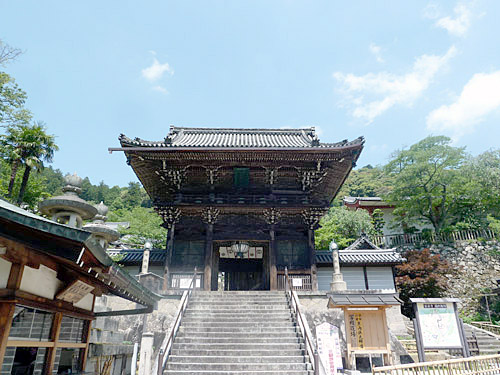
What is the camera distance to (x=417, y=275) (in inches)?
782

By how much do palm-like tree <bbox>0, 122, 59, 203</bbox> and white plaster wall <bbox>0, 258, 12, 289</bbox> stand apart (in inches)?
857

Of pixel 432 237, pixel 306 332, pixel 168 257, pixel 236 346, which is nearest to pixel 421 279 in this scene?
pixel 432 237

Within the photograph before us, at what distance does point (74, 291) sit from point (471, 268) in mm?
26866

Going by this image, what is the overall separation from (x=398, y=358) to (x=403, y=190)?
60.8 ft

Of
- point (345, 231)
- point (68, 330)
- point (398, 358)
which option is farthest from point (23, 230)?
point (345, 231)

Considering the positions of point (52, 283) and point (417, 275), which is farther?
point (417, 275)

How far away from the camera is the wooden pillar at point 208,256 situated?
13.4 metres

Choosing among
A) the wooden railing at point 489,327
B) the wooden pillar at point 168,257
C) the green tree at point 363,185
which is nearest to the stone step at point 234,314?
the wooden pillar at point 168,257

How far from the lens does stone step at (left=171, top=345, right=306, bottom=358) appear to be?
28.2 ft

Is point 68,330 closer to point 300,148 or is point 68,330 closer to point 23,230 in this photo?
point 23,230

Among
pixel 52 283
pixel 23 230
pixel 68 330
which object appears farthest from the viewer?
pixel 68 330

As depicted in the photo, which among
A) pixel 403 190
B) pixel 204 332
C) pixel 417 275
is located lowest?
pixel 204 332

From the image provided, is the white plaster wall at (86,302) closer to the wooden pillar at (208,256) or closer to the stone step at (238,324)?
the stone step at (238,324)

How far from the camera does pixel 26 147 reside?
22297 mm
